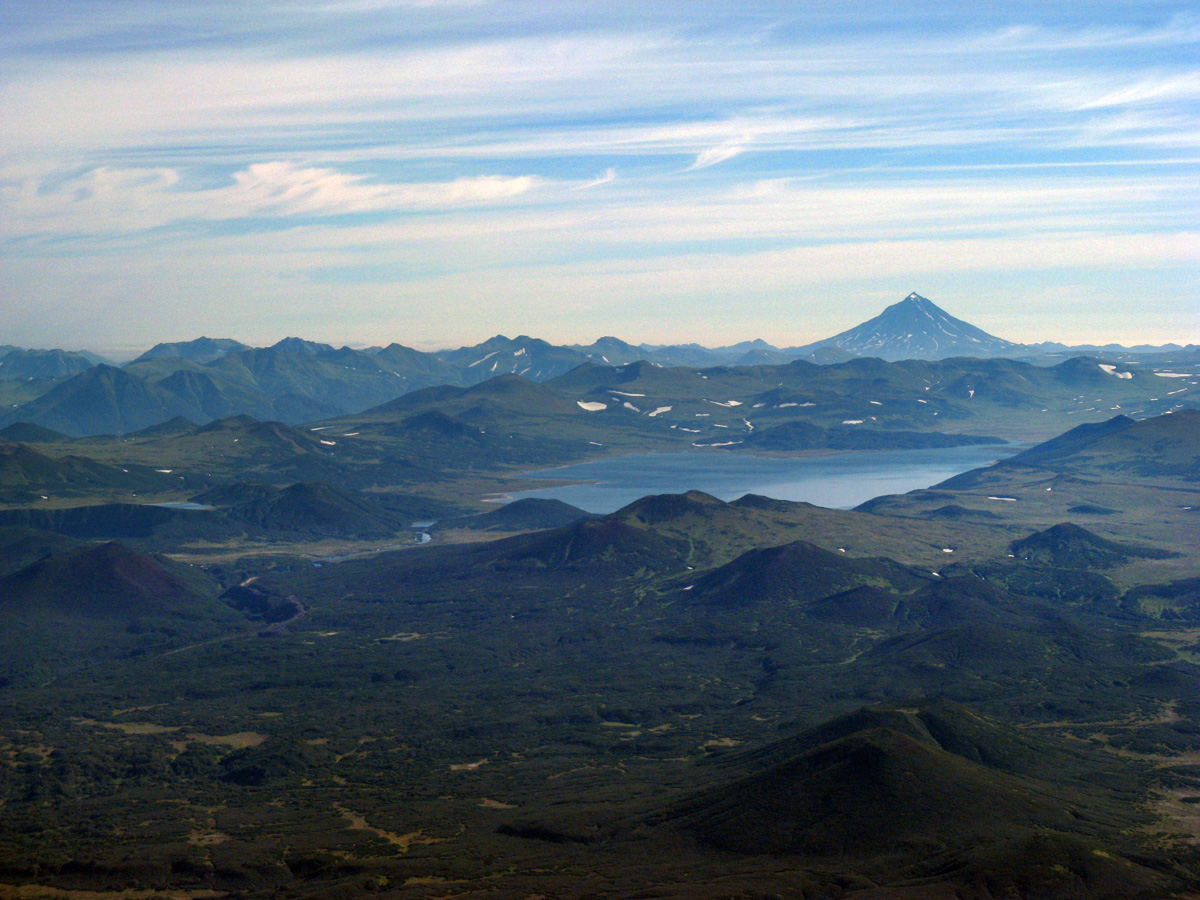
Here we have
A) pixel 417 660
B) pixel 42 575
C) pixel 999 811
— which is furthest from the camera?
pixel 42 575

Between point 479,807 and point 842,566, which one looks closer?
point 479,807

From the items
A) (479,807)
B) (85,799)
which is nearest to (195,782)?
(85,799)

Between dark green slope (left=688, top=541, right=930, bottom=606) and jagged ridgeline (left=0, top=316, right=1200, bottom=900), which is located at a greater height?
dark green slope (left=688, top=541, right=930, bottom=606)

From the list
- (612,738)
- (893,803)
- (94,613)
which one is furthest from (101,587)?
(893,803)

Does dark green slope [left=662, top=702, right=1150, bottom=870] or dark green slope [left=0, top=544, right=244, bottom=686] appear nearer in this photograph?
dark green slope [left=662, top=702, right=1150, bottom=870]

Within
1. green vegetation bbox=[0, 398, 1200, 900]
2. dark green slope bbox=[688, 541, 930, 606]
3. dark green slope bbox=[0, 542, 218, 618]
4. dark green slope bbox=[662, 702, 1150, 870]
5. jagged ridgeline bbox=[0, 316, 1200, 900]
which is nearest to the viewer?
jagged ridgeline bbox=[0, 316, 1200, 900]

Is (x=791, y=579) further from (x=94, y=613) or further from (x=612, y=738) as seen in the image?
(x=94, y=613)

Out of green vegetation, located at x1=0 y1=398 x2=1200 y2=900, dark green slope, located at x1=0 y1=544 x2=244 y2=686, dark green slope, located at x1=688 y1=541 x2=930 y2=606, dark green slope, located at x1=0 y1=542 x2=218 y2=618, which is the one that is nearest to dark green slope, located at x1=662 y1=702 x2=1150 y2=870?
green vegetation, located at x1=0 y1=398 x2=1200 y2=900

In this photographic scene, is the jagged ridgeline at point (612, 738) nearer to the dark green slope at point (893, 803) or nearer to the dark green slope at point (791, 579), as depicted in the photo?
the dark green slope at point (893, 803)

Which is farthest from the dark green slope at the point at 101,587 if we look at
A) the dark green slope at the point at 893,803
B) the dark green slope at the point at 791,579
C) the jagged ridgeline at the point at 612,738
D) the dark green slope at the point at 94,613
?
the dark green slope at the point at 893,803

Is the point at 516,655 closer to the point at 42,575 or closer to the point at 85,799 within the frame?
the point at 85,799

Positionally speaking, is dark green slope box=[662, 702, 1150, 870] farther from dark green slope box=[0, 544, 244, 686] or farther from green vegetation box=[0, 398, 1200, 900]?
dark green slope box=[0, 544, 244, 686]
